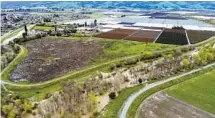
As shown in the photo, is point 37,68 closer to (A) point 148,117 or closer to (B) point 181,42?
(A) point 148,117

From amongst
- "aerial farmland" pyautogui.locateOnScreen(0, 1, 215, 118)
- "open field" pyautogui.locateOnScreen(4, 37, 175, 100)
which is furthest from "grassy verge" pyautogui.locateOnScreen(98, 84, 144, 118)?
"open field" pyautogui.locateOnScreen(4, 37, 175, 100)

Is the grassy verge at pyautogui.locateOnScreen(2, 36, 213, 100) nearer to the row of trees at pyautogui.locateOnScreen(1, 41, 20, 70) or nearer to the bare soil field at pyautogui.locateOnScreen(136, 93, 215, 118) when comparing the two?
the row of trees at pyautogui.locateOnScreen(1, 41, 20, 70)

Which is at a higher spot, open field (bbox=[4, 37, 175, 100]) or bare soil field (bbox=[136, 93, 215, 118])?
open field (bbox=[4, 37, 175, 100])

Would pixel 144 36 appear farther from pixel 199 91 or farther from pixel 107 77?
pixel 199 91

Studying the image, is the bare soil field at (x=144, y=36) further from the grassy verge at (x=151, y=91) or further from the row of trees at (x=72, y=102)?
the row of trees at (x=72, y=102)

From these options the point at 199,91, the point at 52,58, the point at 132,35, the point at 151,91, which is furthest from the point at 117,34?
the point at 199,91

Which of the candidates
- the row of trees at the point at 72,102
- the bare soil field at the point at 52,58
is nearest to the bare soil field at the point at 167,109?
the row of trees at the point at 72,102
